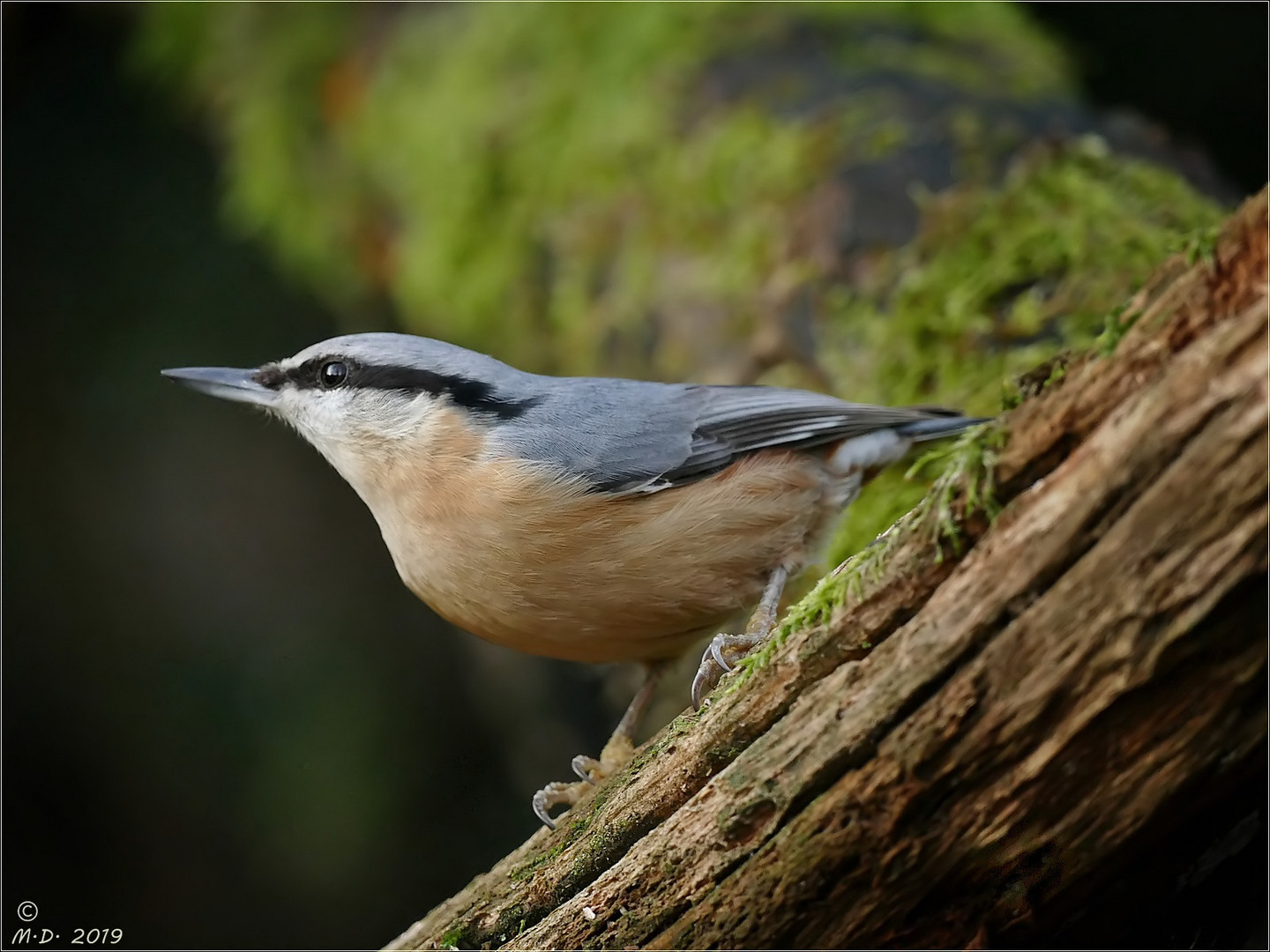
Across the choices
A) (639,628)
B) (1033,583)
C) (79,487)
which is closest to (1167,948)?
(1033,583)

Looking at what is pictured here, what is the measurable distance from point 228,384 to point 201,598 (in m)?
4.07

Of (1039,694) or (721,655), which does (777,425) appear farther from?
(1039,694)

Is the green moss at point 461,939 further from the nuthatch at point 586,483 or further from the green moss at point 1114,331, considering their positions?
the green moss at point 1114,331

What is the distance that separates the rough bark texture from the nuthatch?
2.38ft

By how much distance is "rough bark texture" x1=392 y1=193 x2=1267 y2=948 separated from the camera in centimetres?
137

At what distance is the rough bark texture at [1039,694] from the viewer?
1.37 metres

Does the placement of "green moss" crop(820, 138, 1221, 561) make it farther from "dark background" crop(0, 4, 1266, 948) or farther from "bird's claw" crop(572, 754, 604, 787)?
"dark background" crop(0, 4, 1266, 948)

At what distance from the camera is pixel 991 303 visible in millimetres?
3508

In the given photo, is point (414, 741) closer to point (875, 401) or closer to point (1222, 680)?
point (875, 401)

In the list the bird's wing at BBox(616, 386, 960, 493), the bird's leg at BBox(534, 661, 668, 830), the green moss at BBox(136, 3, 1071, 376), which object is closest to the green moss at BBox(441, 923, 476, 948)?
the bird's leg at BBox(534, 661, 668, 830)

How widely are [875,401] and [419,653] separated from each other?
4.06 meters

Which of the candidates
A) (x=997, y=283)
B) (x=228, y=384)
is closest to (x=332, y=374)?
(x=228, y=384)

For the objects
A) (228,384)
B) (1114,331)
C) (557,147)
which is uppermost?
(557,147)

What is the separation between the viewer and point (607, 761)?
118 inches
